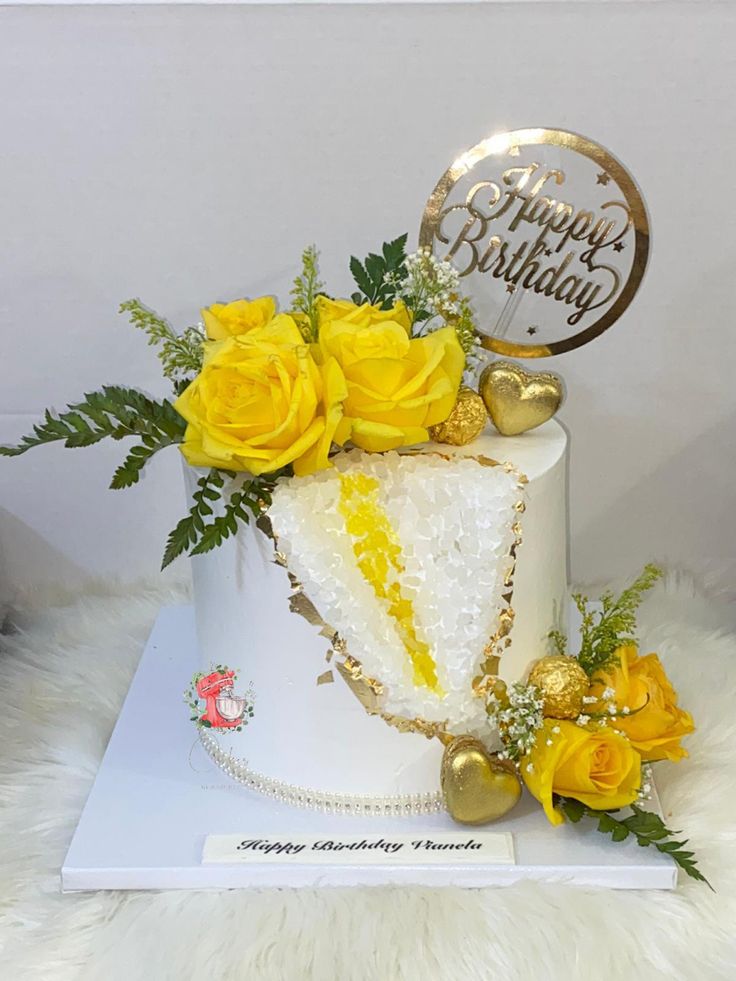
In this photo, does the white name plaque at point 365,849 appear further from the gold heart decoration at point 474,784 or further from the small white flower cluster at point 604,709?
the small white flower cluster at point 604,709

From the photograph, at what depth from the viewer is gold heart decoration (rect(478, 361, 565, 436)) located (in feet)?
3.09

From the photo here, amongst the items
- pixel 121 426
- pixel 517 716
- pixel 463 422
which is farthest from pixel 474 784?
pixel 121 426

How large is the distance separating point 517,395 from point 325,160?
1.69ft

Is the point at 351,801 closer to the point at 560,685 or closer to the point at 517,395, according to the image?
the point at 560,685

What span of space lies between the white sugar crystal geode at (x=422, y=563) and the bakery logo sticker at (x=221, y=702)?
142 millimetres

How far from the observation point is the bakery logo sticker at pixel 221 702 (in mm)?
950

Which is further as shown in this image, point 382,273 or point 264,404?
point 382,273

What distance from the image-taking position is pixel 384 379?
81 cm

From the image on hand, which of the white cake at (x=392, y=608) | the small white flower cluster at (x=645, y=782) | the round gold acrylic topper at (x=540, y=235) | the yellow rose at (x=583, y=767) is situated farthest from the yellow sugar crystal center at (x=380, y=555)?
the round gold acrylic topper at (x=540, y=235)

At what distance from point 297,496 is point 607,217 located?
2.23 feet

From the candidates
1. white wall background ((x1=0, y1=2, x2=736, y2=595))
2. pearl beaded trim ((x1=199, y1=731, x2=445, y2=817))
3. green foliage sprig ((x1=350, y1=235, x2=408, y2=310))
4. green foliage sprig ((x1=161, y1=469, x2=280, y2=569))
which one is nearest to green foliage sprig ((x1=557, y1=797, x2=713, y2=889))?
pearl beaded trim ((x1=199, y1=731, x2=445, y2=817))

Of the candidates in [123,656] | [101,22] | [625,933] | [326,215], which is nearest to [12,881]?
[123,656]

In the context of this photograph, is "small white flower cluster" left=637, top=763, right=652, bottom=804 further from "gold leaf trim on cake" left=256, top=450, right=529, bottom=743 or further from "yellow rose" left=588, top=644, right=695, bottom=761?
"gold leaf trim on cake" left=256, top=450, right=529, bottom=743

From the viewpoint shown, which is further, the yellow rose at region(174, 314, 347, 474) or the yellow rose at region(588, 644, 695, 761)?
the yellow rose at region(588, 644, 695, 761)
